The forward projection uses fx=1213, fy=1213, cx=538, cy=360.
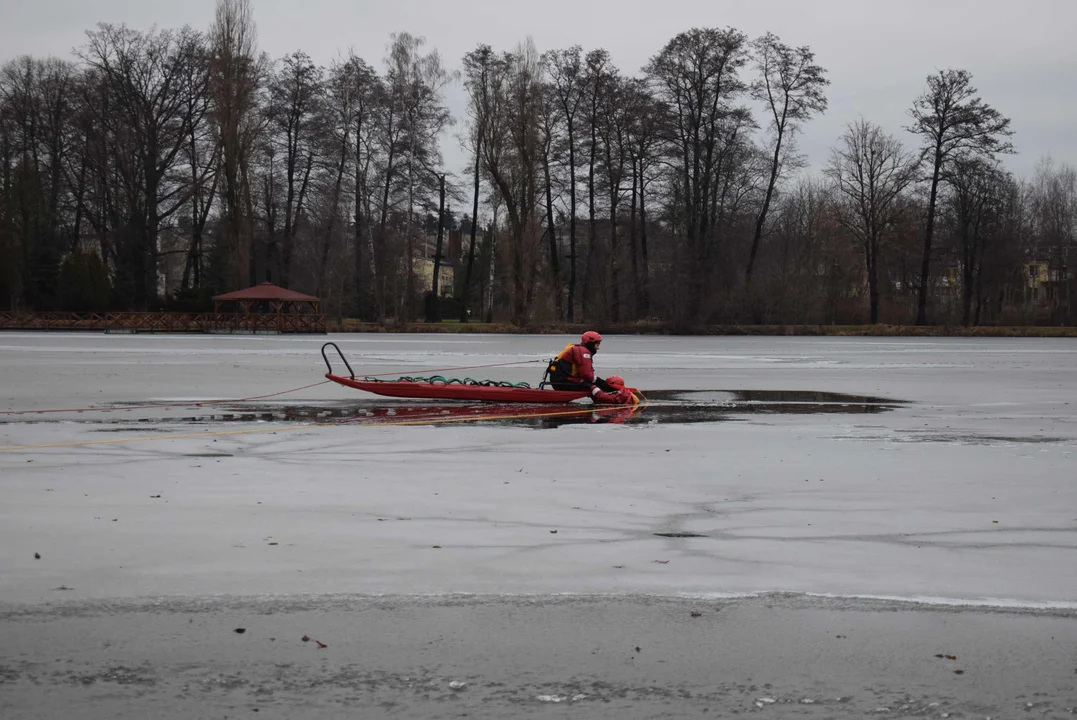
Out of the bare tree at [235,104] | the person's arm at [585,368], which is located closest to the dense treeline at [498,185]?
the bare tree at [235,104]

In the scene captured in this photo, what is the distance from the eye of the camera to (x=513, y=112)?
191ft

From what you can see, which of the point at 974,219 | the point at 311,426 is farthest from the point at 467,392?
the point at 974,219

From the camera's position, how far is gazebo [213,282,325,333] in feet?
191

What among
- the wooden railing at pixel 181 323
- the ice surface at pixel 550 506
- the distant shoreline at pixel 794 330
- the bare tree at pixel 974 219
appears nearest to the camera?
the ice surface at pixel 550 506

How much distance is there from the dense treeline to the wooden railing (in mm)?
2185

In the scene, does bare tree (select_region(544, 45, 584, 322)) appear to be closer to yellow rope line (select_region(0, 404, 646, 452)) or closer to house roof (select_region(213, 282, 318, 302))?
house roof (select_region(213, 282, 318, 302))

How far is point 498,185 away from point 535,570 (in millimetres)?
54008

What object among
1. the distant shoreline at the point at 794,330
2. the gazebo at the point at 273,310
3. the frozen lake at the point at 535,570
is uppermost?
the gazebo at the point at 273,310

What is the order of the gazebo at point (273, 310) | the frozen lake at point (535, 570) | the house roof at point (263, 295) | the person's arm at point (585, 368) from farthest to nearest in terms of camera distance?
the gazebo at point (273, 310), the house roof at point (263, 295), the person's arm at point (585, 368), the frozen lake at point (535, 570)

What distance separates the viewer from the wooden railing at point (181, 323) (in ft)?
196

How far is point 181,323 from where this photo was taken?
2356 inches

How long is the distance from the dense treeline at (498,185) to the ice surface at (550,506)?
43.3 m

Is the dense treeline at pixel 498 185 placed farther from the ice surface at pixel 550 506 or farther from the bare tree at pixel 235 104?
the ice surface at pixel 550 506

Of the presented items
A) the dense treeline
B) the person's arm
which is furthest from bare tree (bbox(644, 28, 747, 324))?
the person's arm
